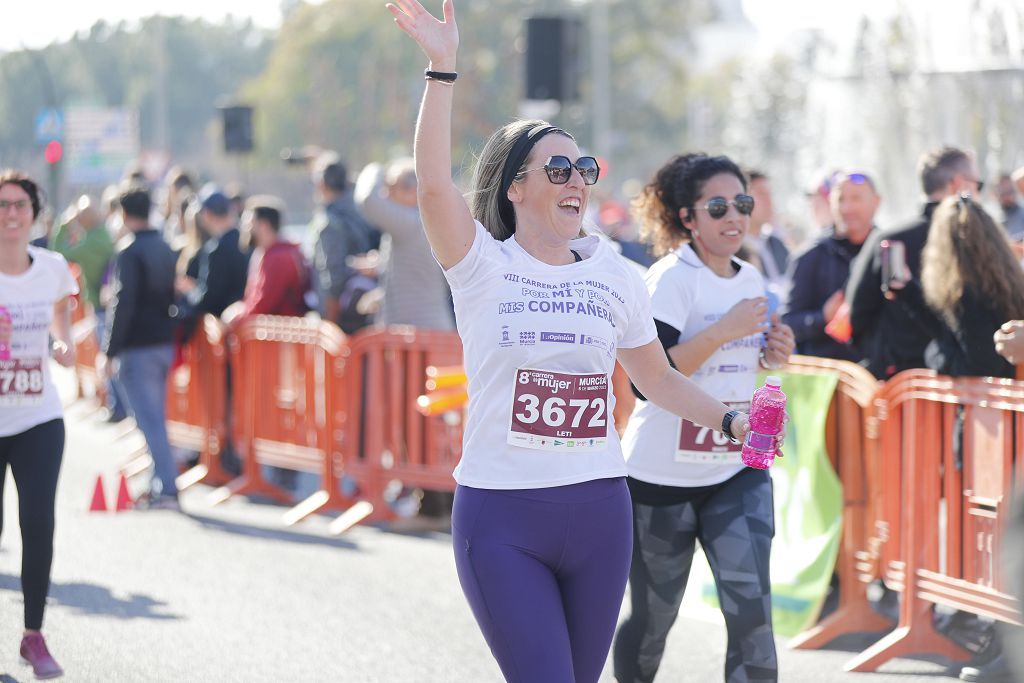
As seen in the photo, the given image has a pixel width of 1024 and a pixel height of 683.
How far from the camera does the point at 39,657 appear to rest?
19.2 ft

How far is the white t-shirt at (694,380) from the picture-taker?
16.1 ft

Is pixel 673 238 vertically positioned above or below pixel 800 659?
above

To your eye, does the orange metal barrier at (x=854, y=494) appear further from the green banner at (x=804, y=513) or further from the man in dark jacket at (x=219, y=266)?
the man in dark jacket at (x=219, y=266)

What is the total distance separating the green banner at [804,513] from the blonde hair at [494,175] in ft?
9.74

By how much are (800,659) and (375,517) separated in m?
3.76

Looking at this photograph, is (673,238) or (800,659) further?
(800,659)

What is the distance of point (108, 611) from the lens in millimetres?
7289

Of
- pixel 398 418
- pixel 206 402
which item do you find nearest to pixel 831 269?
pixel 398 418

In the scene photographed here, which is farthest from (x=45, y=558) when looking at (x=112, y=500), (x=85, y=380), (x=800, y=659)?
(x=85, y=380)

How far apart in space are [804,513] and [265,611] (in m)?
2.64

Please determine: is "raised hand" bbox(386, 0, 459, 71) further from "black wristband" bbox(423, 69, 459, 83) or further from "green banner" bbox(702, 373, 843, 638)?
"green banner" bbox(702, 373, 843, 638)

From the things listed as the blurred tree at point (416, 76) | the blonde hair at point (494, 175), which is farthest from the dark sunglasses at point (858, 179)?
the blurred tree at point (416, 76)

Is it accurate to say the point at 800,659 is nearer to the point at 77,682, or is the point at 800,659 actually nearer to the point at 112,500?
the point at 77,682

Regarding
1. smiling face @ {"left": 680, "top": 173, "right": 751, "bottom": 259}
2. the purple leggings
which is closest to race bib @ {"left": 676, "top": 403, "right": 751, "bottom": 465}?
smiling face @ {"left": 680, "top": 173, "right": 751, "bottom": 259}
